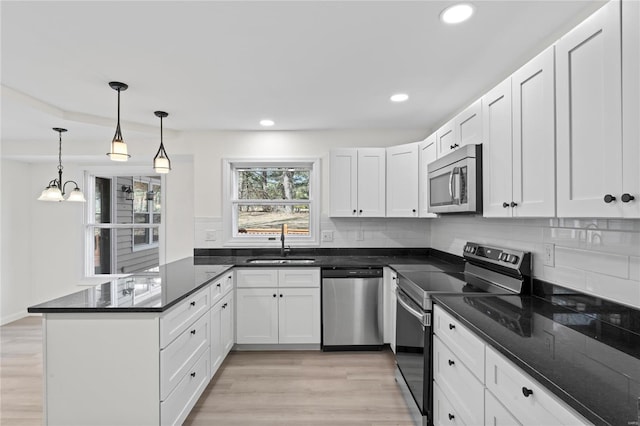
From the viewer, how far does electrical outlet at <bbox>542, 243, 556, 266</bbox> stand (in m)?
1.77

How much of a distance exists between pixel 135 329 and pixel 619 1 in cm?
248

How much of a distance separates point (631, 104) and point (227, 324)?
3.04 meters

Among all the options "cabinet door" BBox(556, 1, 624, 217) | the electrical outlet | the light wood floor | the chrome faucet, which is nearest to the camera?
"cabinet door" BBox(556, 1, 624, 217)

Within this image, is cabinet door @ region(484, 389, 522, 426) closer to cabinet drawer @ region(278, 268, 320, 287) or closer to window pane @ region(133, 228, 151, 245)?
cabinet drawer @ region(278, 268, 320, 287)

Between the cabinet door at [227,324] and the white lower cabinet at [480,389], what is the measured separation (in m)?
1.82

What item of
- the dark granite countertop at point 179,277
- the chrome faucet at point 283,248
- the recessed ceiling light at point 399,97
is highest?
the recessed ceiling light at point 399,97

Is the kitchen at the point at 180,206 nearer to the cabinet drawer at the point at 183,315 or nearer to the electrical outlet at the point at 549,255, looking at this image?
the electrical outlet at the point at 549,255

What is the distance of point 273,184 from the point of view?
3.99m

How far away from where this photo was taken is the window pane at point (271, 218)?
3971 mm

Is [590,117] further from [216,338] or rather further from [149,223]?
[149,223]

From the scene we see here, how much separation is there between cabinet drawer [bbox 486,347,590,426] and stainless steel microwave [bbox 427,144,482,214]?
1.04m

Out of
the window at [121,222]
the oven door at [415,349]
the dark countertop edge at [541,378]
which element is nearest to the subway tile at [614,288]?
the dark countertop edge at [541,378]

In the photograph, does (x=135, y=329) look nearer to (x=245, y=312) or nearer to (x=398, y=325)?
(x=245, y=312)

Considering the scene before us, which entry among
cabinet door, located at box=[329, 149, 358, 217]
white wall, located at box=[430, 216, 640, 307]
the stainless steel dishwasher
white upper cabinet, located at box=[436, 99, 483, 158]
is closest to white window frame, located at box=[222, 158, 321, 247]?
cabinet door, located at box=[329, 149, 358, 217]
